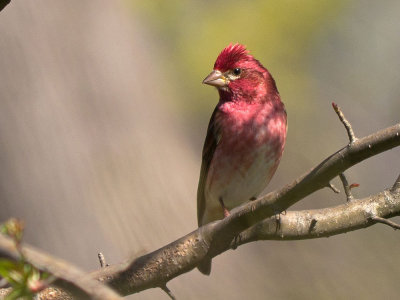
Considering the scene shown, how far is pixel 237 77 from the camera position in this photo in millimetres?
6090

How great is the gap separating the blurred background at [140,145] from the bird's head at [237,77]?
918mm

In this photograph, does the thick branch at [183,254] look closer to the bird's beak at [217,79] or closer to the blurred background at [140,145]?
the blurred background at [140,145]

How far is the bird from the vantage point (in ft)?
18.9

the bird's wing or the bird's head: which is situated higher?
the bird's head

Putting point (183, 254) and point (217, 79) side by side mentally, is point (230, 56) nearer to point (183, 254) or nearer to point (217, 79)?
point (217, 79)

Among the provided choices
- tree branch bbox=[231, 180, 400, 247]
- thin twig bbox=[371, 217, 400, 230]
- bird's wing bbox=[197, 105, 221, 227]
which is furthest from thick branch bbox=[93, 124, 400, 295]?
bird's wing bbox=[197, 105, 221, 227]

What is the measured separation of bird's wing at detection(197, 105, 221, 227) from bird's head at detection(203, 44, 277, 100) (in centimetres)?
22

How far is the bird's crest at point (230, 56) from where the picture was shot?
6.08m

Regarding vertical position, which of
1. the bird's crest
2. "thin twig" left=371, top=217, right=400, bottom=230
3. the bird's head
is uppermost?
the bird's crest

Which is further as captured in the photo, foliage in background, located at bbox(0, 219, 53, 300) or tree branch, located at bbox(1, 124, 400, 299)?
tree branch, located at bbox(1, 124, 400, 299)

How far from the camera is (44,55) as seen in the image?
21.0 feet

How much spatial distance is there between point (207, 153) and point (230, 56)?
0.81 m

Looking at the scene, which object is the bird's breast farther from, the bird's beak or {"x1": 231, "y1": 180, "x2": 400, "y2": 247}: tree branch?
{"x1": 231, "y1": 180, "x2": 400, "y2": 247}: tree branch

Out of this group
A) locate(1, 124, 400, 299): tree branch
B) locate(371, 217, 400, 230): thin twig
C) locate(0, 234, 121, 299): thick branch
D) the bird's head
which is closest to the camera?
locate(0, 234, 121, 299): thick branch
